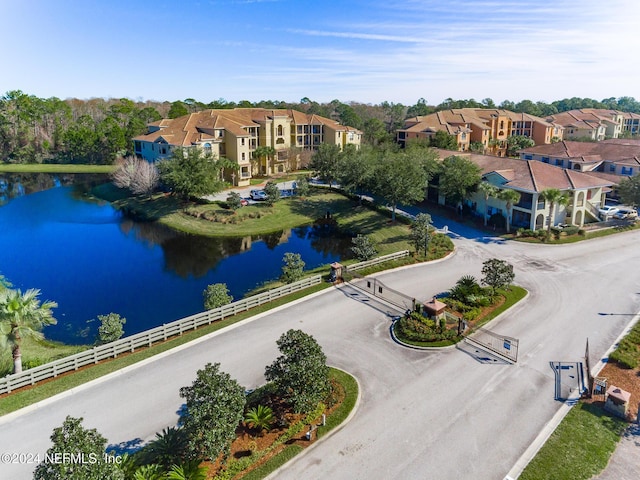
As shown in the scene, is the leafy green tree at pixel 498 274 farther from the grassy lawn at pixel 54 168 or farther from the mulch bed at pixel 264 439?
the grassy lawn at pixel 54 168

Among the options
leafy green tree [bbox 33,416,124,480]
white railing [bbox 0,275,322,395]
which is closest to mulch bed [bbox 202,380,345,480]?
leafy green tree [bbox 33,416,124,480]

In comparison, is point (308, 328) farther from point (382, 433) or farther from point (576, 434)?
point (576, 434)

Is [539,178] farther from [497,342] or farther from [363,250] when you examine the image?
[497,342]

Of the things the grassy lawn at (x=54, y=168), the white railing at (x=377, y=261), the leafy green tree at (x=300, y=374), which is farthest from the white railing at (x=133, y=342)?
the grassy lawn at (x=54, y=168)

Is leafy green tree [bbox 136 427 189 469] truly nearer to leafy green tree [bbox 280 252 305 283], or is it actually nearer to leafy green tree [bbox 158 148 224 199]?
leafy green tree [bbox 280 252 305 283]

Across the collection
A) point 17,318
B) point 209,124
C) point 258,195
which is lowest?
point 258,195

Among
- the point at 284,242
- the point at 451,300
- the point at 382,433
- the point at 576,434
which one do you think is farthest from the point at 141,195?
the point at 576,434

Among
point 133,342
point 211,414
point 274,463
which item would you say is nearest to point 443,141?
point 133,342
